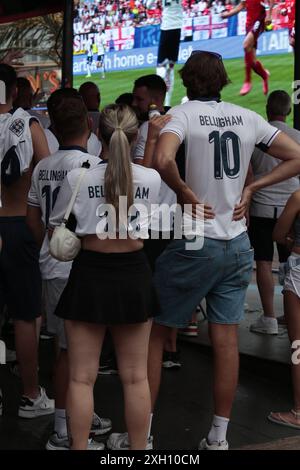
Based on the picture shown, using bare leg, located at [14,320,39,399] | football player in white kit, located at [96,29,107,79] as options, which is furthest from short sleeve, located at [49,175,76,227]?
football player in white kit, located at [96,29,107,79]

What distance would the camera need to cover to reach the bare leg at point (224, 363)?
4.43 metres

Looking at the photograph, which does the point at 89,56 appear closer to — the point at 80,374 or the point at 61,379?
the point at 61,379

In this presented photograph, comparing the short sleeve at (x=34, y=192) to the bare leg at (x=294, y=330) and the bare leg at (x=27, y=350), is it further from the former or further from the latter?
the bare leg at (x=294, y=330)

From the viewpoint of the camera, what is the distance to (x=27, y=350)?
202 inches

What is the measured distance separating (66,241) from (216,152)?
97 cm

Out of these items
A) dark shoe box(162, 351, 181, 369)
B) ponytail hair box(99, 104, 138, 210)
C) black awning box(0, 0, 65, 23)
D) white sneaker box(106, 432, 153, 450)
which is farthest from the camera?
black awning box(0, 0, 65, 23)

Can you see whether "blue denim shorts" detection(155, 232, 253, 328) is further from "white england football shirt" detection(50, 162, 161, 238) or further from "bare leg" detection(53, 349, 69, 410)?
"bare leg" detection(53, 349, 69, 410)

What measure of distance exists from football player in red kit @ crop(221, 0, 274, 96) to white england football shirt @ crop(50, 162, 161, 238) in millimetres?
6341

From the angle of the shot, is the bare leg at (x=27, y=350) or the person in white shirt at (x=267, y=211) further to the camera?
the person in white shirt at (x=267, y=211)

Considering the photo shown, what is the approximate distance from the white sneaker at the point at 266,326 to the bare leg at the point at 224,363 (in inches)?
106

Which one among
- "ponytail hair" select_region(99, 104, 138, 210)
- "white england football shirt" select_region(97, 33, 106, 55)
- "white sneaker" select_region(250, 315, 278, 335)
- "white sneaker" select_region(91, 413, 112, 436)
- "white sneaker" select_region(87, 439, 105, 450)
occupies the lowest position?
"white sneaker" select_region(250, 315, 278, 335)

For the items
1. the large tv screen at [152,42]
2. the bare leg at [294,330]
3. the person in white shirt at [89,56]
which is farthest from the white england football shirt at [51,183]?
the person in white shirt at [89,56]

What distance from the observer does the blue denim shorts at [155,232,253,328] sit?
4.34 m

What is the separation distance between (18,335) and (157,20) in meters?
6.86
